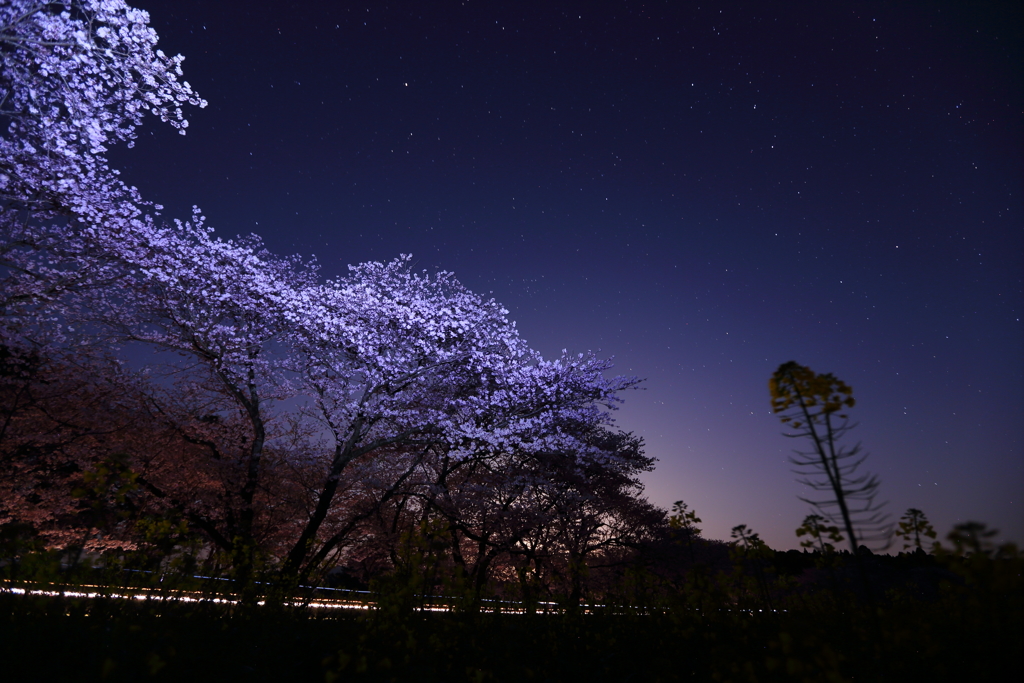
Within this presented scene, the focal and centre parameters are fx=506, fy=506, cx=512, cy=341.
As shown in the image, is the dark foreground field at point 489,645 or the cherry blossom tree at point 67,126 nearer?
the dark foreground field at point 489,645

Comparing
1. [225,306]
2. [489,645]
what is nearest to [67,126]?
[225,306]

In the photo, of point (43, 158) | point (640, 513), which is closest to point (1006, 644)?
point (43, 158)

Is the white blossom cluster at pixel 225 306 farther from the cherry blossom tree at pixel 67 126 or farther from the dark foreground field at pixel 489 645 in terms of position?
the dark foreground field at pixel 489 645

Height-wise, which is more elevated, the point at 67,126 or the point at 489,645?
the point at 67,126

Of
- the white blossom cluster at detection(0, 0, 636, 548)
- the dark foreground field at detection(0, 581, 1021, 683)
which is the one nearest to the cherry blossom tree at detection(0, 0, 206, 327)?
the white blossom cluster at detection(0, 0, 636, 548)

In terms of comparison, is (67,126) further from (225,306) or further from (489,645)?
(489,645)

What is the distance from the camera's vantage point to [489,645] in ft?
20.8

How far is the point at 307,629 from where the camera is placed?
664 centimetres

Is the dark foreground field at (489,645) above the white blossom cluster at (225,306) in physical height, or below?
below

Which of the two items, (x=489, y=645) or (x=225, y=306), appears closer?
(x=489, y=645)

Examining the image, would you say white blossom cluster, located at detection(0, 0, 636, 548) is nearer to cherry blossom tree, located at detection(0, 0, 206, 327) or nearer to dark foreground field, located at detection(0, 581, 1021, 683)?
cherry blossom tree, located at detection(0, 0, 206, 327)

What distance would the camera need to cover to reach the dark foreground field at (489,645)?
11.1ft

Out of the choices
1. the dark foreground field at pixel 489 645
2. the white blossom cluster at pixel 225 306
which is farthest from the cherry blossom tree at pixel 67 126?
the dark foreground field at pixel 489 645

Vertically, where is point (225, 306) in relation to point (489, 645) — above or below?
above
